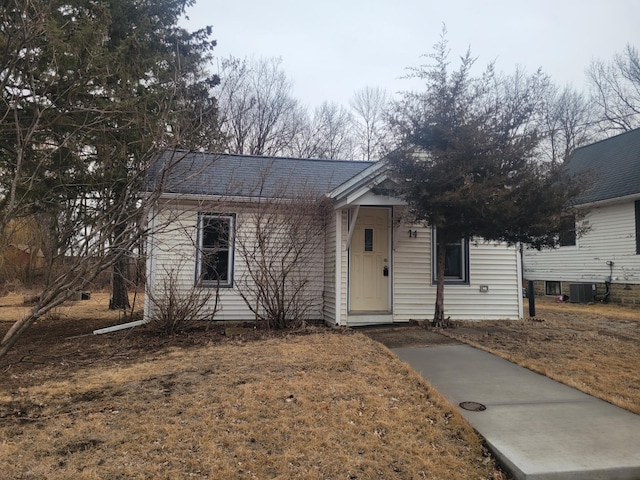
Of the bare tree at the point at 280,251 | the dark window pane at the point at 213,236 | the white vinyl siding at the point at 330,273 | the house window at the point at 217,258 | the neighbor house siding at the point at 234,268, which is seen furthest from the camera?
the dark window pane at the point at 213,236

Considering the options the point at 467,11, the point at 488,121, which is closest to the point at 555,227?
the point at 488,121

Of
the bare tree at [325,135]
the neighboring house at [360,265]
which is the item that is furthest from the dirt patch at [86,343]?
the bare tree at [325,135]

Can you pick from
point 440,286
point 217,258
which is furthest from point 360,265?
point 217,258

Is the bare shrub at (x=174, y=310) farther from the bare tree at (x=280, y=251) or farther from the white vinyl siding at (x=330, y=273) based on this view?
the white vinyl siding at (x=330, y=273)

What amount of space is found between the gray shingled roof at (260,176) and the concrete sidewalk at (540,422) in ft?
16.9

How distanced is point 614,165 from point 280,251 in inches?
542

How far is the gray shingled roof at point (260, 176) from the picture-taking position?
9219 mm

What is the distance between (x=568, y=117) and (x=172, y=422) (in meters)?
29.5

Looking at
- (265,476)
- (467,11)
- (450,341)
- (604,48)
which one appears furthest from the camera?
(604,48)

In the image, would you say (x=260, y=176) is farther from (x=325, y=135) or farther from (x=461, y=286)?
(x=325, y=135)

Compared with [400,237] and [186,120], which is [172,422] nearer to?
[186,120]

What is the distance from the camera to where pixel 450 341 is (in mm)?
7250

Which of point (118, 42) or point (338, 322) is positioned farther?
point (118, 42)

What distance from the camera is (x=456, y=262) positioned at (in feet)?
32.1
